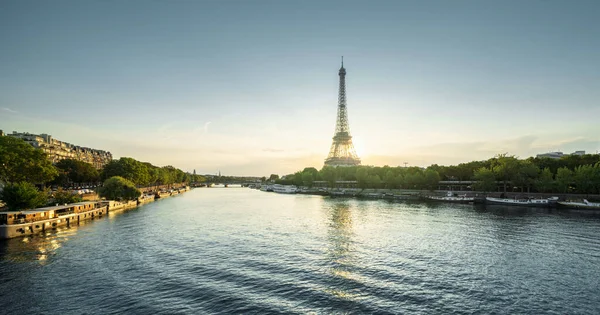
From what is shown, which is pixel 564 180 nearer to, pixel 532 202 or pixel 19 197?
pixel 532 202

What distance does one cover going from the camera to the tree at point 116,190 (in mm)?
96562

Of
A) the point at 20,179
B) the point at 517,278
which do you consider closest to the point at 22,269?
the point at 517,278

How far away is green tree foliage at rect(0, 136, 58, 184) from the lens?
247 feet

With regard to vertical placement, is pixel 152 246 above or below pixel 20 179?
below

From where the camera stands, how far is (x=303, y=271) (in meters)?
33.4

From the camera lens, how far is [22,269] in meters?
33.8

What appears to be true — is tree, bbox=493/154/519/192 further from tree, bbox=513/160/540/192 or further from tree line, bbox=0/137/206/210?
tree line, bbox=0/137/206/210

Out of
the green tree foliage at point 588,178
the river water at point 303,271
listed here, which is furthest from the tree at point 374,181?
the river water at point 303,271

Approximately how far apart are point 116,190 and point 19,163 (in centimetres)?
2515

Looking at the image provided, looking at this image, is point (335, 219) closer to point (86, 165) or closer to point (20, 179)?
point (20, 179)

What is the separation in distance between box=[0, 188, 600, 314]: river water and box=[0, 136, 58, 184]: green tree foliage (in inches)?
1299

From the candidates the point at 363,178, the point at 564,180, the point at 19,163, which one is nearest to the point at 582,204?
the point at 564,180

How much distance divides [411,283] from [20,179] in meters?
90.3

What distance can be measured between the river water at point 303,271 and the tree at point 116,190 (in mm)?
42094
